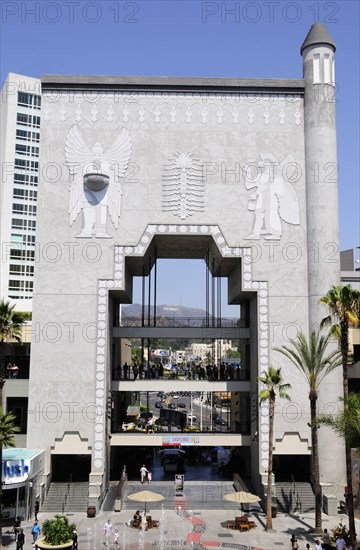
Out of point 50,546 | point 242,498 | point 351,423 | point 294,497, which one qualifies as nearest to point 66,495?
point 50,546

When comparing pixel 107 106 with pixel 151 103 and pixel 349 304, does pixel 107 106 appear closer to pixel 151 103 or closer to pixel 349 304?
pixel 151 103

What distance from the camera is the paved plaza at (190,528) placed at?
100ft

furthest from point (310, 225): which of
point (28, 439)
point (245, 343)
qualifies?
point (28, 439)

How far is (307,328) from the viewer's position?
39844 mm

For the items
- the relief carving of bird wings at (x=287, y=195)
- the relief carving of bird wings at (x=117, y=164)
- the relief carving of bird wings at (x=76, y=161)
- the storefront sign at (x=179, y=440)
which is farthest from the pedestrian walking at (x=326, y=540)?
the relief carving of bird wings at (x=76, y=161)

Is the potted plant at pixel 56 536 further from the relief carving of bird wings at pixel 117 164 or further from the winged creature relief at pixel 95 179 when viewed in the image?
the relief carving of bird wings at pixel 117 164

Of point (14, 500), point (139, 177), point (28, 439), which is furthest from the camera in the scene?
point (139, 177)

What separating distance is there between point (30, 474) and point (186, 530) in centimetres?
1043

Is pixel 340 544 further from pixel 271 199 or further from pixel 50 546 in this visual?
pixel 271 199

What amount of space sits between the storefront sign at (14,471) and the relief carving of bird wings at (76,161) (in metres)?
18.0

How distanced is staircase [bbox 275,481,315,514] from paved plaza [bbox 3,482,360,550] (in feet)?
2.39

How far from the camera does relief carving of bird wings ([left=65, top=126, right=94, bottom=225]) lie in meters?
40.8

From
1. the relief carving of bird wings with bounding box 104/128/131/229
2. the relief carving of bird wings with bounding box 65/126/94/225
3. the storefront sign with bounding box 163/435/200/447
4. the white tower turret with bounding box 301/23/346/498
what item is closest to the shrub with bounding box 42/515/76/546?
the storefront sign with bounding box 163/435/200/447

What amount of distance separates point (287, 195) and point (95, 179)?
1457 cm
